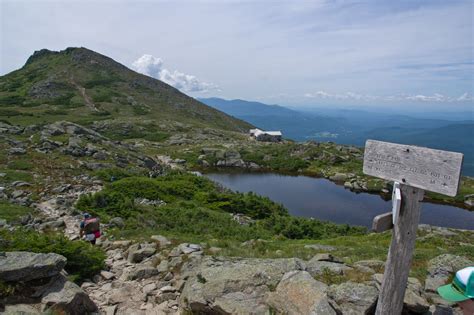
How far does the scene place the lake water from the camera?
112 ft

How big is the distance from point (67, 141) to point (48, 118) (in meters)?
41.5

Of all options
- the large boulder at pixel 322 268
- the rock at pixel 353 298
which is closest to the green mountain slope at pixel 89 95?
the large boulder at pixel 322 268

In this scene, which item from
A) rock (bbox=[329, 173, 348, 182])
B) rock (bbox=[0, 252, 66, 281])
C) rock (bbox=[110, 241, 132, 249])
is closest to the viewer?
rock (bbox=[0, 252, 66, 281])

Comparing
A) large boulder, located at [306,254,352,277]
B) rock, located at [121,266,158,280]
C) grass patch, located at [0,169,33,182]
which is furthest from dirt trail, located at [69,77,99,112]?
large boulder, located at [306,254,352,277]

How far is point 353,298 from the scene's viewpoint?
7332 mm

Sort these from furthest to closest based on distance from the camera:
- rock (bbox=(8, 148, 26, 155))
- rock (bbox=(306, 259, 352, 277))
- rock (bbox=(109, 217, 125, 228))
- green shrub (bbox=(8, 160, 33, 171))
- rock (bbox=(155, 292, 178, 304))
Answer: rock (bbox=(8, 148, 26, 155)) < green shrub (bbox=(8, 160, 33, 171)) < rock (bbox=(109, 217, 125, 228)) < rock (bbox=(155, 292, 178, 304)) < rock (bbox=(306, 259, 352, 277))

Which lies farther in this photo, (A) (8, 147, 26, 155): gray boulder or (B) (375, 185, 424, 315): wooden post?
(A) (8, 147, 26, 155): gray boulder

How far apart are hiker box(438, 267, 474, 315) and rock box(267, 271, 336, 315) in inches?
101

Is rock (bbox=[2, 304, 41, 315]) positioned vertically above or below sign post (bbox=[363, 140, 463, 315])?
below

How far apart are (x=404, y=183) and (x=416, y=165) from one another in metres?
0.43

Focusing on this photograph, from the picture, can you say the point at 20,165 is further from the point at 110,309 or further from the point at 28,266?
the point at 110,309

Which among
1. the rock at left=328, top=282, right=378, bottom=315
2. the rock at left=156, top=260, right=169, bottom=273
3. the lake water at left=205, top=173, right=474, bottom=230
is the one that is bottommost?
the lake water at left=205, top=173, right=474, bottom=230

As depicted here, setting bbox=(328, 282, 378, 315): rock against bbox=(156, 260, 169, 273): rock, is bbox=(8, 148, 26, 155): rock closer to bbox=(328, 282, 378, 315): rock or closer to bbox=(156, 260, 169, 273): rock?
bbox=(156, 260, 169, 273): rock

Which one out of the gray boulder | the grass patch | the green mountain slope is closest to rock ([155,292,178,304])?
the grass patch
